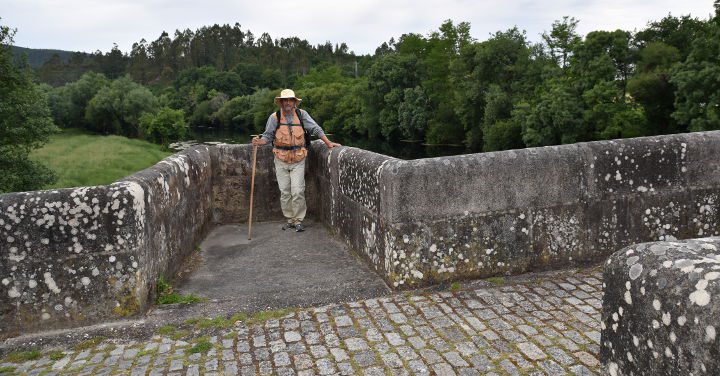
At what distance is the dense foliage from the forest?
0.34 ft

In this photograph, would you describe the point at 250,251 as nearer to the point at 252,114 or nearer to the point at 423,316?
the point at 423,316

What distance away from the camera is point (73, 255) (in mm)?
4082

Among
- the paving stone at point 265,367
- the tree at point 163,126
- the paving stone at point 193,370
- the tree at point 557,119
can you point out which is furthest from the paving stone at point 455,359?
the tree at point 163,126

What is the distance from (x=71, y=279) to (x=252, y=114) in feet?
341

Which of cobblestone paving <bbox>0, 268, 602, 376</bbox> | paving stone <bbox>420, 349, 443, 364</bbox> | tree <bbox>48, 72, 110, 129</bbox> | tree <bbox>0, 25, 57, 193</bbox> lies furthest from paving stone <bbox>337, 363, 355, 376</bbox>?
tree <bbox>48, 72, 110, 129</bbox>

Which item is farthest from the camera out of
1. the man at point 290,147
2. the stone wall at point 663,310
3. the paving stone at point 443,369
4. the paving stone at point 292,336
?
the man at point 290,147

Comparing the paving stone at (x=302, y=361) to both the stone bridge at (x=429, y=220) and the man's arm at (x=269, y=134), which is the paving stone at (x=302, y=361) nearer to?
Result: the stone bridge at (x=429, y=220)

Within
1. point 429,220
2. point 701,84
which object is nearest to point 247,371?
point 429,220

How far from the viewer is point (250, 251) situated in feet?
20.2

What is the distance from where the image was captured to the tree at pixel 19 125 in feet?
87.5

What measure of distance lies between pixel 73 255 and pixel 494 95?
46464 millimetres

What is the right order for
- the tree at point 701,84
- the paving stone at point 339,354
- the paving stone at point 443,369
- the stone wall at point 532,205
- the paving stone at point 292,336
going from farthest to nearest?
the tree at point 701,84, the stone wall at point 532,205, the paving stone at point 292,336, the paving stone at point 339,354, the paving stone at point 443,369

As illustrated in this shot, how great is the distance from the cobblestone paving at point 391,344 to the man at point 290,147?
287cm

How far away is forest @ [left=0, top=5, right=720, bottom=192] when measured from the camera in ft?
109
